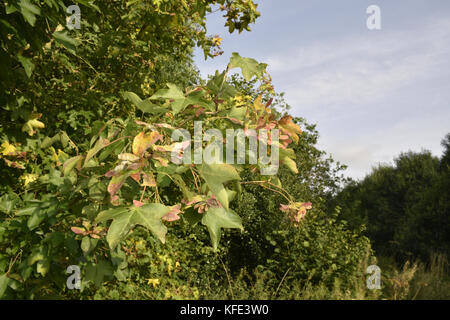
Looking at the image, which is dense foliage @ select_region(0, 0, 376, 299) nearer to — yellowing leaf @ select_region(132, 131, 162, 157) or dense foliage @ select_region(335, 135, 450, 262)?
yellowing leaf @ select_region(132, 131, 162, 157)

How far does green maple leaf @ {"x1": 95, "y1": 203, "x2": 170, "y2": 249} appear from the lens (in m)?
1.09

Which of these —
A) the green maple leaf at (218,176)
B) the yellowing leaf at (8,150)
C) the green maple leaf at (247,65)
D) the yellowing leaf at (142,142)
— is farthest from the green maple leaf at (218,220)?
the yellowing leaf at (8,150)

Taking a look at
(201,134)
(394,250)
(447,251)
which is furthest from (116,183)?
(394,250)

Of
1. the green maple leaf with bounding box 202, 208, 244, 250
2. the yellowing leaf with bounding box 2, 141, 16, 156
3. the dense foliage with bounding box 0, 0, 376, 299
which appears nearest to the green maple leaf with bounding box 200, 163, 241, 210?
the dense foliage with bounding box 0, 0, 376, 299

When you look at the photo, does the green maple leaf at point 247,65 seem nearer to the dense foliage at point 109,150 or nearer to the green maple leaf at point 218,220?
the dense foliage at point 109,150

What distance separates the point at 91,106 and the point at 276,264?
Answer: 4.91 metres

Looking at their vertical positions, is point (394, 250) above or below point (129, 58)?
below

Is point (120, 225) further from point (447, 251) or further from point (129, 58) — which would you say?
point (447, 251)

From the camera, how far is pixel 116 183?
114cm

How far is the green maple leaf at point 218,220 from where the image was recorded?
1.31 meters

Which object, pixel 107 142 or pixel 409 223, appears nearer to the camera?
pixel 107 142

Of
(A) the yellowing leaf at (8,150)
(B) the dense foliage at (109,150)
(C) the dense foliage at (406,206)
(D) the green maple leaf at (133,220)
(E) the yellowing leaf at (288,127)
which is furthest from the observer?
(C) the dense foliage at (406,206)

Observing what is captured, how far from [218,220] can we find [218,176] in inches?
8.1

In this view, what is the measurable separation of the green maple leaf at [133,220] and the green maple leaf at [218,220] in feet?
0.64
